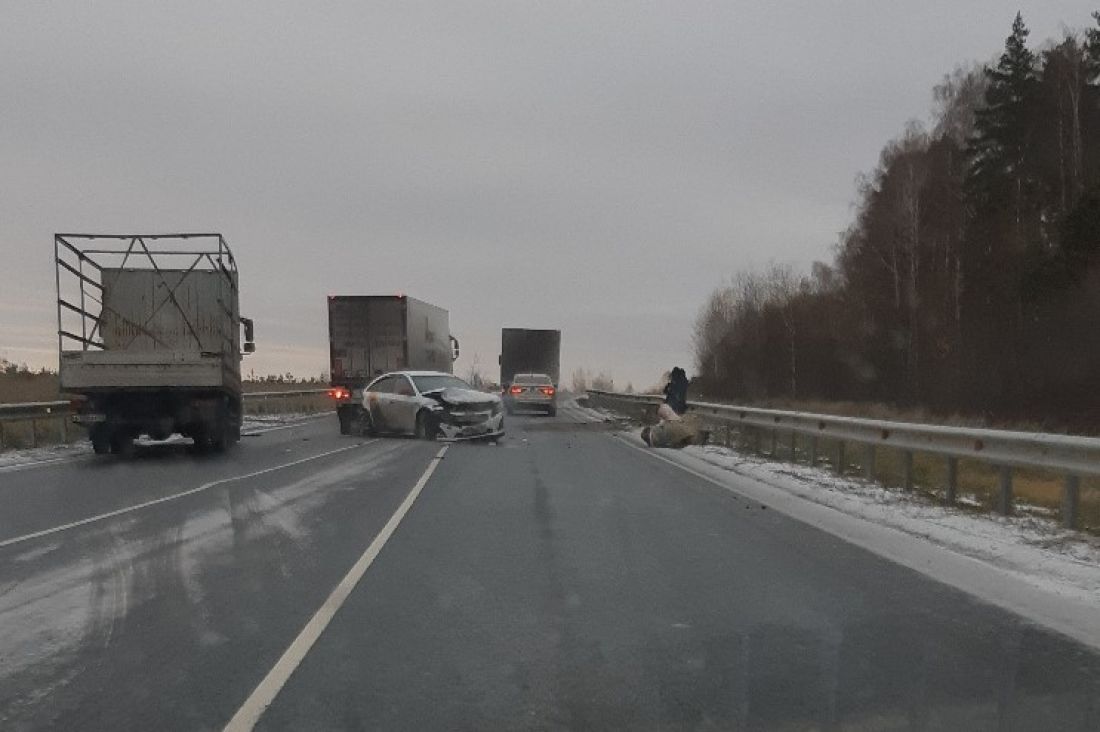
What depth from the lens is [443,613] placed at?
596 centimetres

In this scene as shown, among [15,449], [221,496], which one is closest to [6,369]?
[15,449]

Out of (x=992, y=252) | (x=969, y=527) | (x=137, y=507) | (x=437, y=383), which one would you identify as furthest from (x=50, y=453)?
(x=992, y=252)

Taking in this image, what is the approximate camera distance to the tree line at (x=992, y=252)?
34344 millimetres

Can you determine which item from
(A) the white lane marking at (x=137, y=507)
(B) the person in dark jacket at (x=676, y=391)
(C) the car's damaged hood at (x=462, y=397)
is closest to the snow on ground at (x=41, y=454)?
(A) the white lane marking at (x=137, y=507)

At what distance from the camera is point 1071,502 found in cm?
899

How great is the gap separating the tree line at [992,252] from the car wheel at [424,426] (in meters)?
21.4

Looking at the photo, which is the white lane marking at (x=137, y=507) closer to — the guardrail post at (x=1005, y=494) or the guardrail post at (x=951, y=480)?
the guardrail post at (x=951, y=480)

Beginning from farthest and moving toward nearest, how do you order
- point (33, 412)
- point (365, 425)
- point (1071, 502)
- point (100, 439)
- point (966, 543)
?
point (365, 425)
point (33, 412)
point (100, 439)
point (1071, 502)
point (966, 543)

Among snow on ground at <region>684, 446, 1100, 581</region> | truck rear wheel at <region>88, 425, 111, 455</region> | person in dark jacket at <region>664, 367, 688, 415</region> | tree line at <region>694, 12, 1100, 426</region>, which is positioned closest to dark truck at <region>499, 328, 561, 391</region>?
tree line at <region>694, 12, 1100, 426</region>

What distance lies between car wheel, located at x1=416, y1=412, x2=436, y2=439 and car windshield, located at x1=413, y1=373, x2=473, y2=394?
631 millimetres

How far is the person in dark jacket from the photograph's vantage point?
1950 centimetres

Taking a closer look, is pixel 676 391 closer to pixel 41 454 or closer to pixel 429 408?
pixel 429 408

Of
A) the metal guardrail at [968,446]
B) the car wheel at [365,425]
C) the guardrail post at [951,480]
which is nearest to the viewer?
the metal guardrail at [968,446]

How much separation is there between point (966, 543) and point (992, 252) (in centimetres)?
3557
